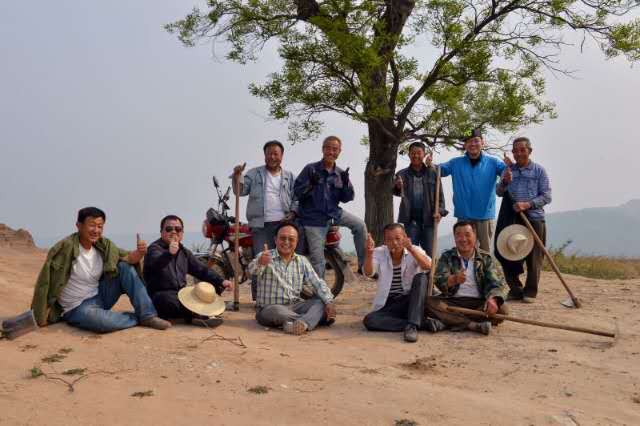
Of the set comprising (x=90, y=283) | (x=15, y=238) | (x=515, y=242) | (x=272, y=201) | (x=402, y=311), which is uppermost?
(x=272, y=201)

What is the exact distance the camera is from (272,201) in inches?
248

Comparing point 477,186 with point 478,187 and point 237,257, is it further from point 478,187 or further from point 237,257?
point 237,257

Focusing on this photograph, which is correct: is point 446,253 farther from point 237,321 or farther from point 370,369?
point 237,321

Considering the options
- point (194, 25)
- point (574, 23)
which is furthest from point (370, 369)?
point (194, 25)

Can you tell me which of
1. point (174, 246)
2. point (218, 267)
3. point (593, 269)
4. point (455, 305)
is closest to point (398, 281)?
point (455, 305)

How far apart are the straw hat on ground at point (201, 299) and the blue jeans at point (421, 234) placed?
240 cm

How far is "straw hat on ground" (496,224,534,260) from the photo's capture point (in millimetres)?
6449

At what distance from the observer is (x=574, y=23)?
9820 mm

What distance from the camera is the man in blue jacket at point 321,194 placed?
6.23 meters

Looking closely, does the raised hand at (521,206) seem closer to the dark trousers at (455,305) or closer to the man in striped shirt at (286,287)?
the dark trousers at (455,305)

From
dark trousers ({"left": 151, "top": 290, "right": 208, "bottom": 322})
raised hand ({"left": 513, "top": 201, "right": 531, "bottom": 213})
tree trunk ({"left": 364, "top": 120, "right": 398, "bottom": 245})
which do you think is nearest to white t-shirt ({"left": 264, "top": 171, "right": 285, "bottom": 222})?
dark trousers ({"left": 151, "top": 290, "right": 208, "bottom": 322})

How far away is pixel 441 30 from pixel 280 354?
6.57 meters

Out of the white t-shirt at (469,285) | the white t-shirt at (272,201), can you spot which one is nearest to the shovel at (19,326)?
the white t-shirt at (272,201)

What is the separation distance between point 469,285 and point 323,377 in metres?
2.05
